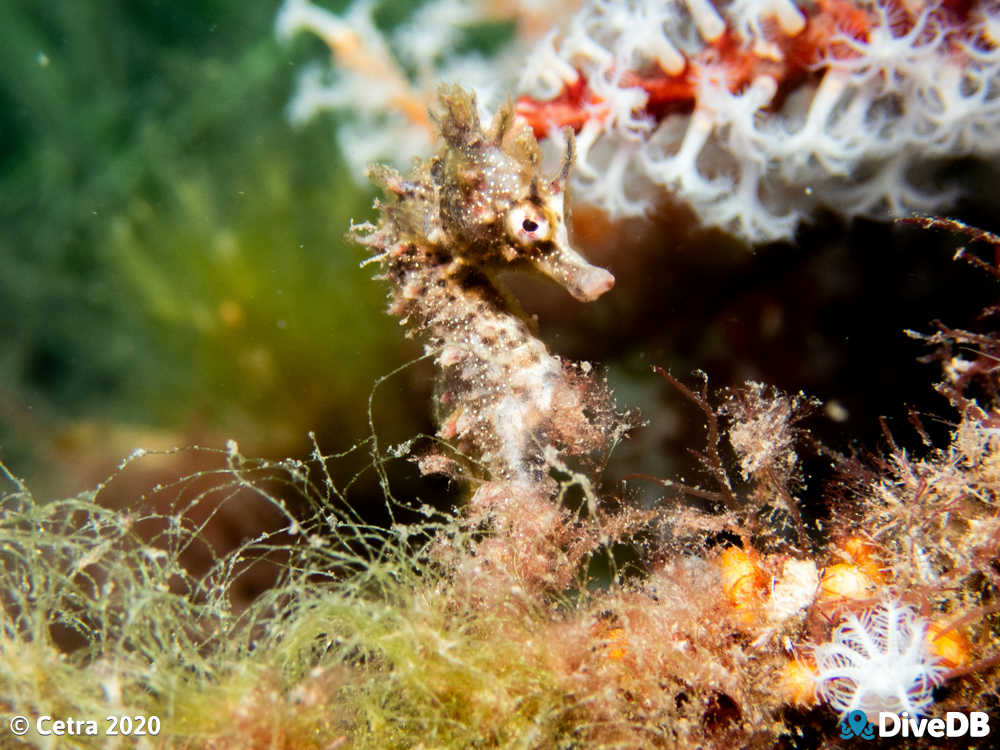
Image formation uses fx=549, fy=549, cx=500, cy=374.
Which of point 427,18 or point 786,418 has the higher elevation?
point 427,18

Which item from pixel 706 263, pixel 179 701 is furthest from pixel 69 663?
pixel 706 263

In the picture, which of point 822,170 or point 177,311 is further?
point 177,311

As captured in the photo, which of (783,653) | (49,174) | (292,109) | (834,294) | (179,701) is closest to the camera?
(179,701)

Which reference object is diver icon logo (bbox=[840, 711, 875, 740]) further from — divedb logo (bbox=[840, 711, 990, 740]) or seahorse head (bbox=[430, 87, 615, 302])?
seahorse head (bbox=[430, 87, 615, 302])

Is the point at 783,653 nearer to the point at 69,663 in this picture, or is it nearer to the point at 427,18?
the point at 69,663

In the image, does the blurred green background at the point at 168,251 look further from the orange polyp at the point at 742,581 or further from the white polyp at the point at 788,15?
the white polyp at the point at 788,15

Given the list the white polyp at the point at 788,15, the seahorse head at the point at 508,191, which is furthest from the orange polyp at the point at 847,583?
the white polyp at the point at 788,15
